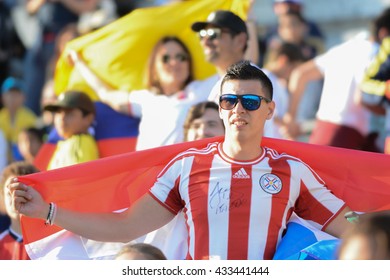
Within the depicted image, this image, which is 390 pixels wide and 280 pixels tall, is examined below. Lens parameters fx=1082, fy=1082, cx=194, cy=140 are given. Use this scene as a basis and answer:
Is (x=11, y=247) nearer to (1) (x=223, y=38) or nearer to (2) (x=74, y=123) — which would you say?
(2) (x=74, y=123)

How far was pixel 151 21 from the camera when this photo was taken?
29.2 ft

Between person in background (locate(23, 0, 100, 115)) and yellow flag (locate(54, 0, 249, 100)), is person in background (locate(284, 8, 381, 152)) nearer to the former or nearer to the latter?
yellow flag (locate(54, 0, 249, 100))

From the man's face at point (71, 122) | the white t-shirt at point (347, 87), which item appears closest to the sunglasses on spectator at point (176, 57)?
the man's face at point (71, 122)

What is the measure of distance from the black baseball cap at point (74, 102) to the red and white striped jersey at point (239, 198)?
8.64 ft

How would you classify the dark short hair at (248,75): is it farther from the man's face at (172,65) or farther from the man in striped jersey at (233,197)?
the man's face at (172,65)

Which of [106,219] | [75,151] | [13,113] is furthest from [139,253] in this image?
[13,113]

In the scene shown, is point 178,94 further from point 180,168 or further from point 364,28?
point 364,28

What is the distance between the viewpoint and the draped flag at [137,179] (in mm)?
5938

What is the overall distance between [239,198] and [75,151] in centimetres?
281

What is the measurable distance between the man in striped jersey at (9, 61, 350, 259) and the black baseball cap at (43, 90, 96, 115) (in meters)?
2.55

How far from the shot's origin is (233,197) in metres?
5.59

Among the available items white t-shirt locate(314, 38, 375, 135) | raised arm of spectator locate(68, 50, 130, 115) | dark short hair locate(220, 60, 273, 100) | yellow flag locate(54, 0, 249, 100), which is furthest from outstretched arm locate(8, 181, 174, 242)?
white t-shirt locate(314, 38, 375, 135)

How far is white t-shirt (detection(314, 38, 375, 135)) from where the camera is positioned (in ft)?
29.1
